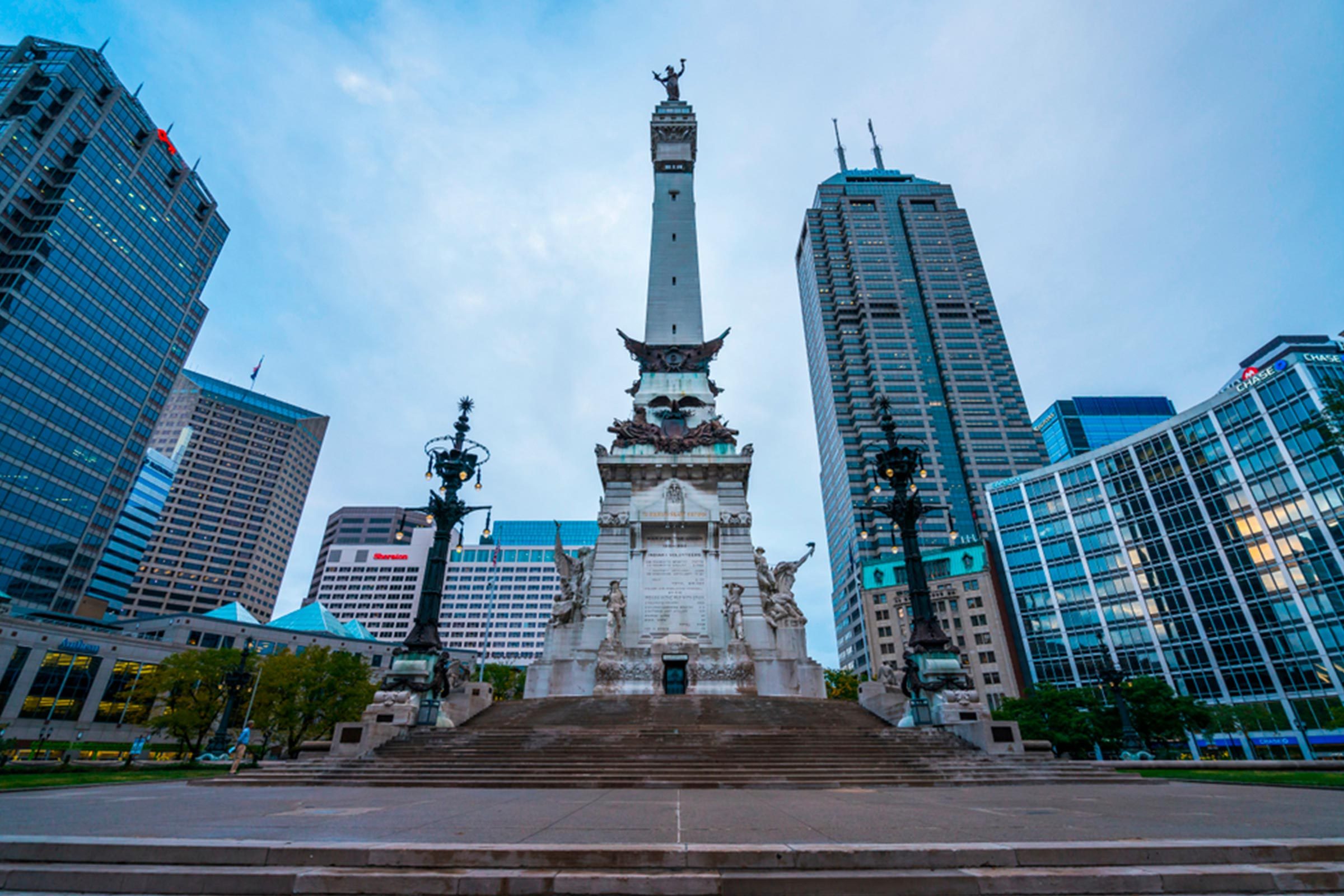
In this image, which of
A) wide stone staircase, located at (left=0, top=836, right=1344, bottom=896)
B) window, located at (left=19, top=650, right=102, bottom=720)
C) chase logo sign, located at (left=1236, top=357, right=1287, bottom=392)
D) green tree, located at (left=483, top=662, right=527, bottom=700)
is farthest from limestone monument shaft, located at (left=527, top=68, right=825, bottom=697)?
chase logo sign, located at (left=1236, top=357, right=1287, bottom=392)

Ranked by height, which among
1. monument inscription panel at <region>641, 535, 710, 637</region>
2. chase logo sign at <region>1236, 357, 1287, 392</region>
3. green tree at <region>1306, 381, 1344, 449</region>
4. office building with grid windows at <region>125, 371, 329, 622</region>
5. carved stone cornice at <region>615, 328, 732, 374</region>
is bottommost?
monument inscription panel at <region>641, 535, 710, 637</region>

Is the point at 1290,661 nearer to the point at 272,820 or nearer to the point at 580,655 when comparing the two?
the point at 580,655

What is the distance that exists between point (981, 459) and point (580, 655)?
93.3 m

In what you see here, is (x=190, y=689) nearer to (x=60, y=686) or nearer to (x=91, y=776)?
(x=91, y=776)

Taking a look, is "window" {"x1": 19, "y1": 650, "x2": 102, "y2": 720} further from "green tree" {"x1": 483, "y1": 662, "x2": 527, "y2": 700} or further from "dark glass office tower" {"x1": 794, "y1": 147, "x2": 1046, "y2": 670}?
"dark glass office tower" {"x1": 794, "y1": 147, "x2": 1046, "y2": 670}

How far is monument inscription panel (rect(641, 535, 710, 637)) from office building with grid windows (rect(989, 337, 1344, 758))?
28838mm

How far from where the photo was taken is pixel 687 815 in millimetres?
7293

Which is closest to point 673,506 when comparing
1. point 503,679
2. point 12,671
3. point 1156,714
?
point 1156,714

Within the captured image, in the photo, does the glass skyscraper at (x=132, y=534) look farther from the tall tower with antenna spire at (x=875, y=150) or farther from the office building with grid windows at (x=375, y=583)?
the tall tower with antenna spire at (x=875, y=150)

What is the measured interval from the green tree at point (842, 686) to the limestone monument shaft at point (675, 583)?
22.5 metres

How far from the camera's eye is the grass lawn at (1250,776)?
1098 centimetres

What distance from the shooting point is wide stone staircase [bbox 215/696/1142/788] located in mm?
12531

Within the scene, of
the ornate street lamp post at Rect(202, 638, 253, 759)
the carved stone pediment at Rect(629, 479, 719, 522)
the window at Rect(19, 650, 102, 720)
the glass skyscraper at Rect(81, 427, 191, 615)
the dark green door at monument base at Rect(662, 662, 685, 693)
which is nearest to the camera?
the ornate street lamp post at Rect(202, 638, 253, 759)

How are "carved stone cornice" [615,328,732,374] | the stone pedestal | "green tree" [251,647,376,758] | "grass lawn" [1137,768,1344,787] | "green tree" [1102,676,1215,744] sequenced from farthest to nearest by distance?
"carved stone cornice" [615,328,732,374] < "green tree" [1102,676,1215,744] < "green tree" [251,647,376,758] < the stone pedestal < "grass lawn" [1137,768,1344,787]
